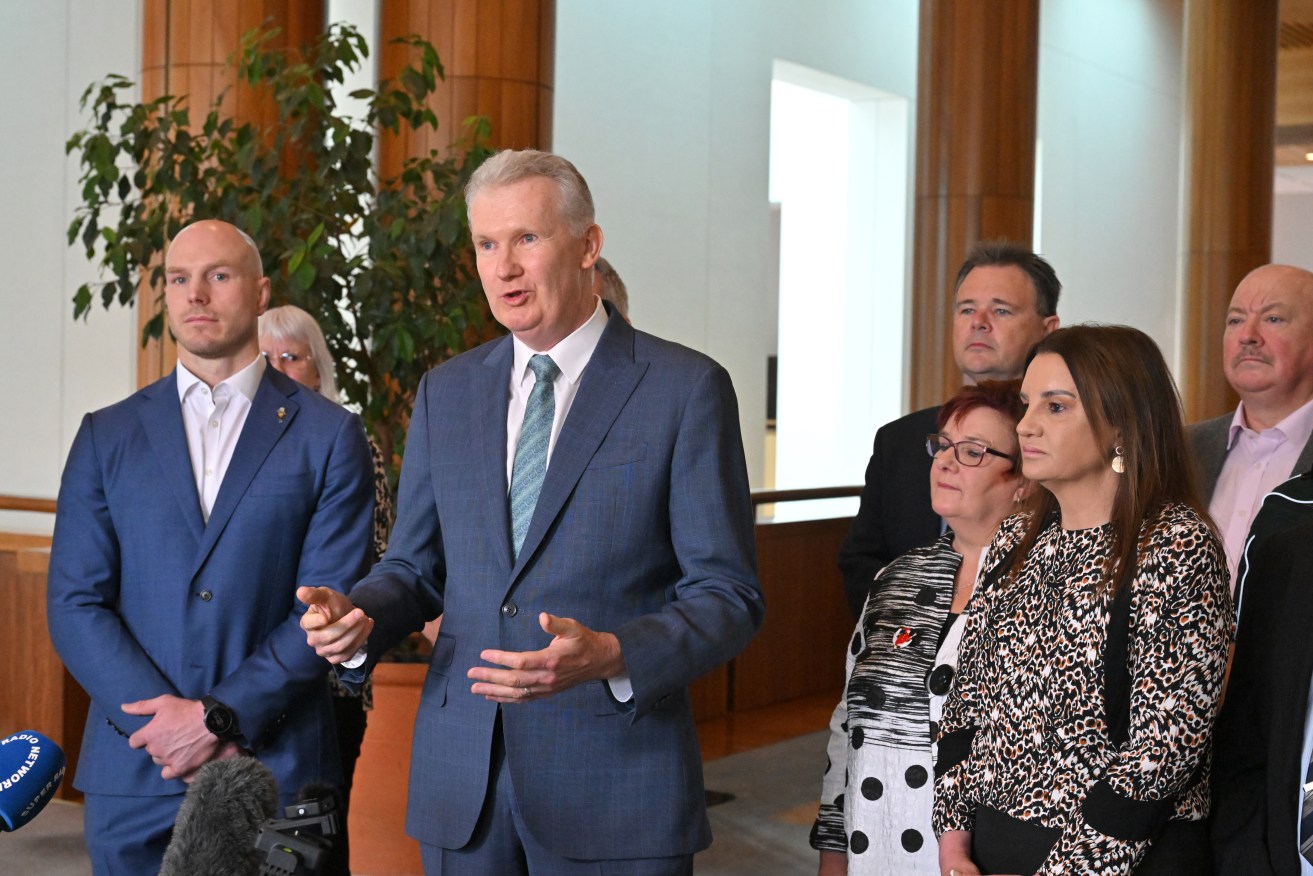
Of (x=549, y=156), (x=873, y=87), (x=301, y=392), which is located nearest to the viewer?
(x=549, y=156)

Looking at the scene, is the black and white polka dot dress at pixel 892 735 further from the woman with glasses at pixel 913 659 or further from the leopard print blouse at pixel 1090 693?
the leopard print blouse at pixel 1090 693

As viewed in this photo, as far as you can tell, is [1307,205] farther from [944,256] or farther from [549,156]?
[549,156]

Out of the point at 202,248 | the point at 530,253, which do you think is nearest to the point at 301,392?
the point at 202,248

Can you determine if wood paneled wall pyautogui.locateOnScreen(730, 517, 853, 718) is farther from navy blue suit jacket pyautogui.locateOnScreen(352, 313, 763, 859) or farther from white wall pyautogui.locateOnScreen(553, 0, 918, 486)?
navy blue suit jacket pyautogui.locateOnScreen(352, 313, 763, 859)

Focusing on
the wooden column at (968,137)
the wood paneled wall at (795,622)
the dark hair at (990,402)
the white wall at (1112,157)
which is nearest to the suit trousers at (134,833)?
the dark hair at (990,402)

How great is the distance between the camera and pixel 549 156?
218 cm

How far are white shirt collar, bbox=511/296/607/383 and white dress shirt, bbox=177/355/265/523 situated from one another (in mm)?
795

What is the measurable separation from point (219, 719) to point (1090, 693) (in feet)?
4.82

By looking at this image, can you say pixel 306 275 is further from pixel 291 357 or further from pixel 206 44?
pixel 206 44

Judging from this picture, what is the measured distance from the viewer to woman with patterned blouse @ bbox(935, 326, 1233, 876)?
2.00 m

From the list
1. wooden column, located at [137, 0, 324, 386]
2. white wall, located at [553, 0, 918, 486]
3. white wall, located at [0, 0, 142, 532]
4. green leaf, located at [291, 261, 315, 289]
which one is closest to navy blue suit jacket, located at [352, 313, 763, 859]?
green leaf, located at [291, 261, 315, 289]

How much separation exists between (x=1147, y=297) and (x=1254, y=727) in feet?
37.6

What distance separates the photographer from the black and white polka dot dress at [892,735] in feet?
8.30

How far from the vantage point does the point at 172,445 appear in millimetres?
2703
